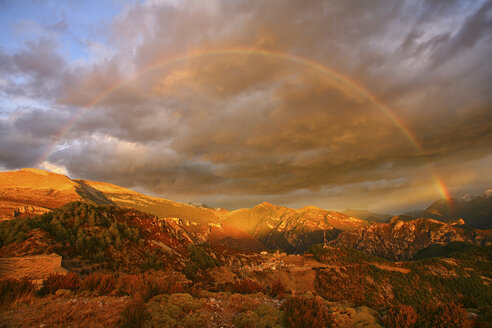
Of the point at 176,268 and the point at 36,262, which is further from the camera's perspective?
the point at 176,268

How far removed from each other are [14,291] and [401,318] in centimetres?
1577

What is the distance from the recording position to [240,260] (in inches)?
2269

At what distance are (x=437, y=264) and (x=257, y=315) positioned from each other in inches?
5584

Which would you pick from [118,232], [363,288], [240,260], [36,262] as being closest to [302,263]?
[363,288]

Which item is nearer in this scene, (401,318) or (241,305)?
(401,318)

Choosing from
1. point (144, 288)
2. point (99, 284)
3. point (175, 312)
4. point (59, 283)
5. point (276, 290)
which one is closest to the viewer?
point (175, 312)

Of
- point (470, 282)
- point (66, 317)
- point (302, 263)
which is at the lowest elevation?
point (470, 282)

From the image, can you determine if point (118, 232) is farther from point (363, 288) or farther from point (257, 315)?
point (363, 288)

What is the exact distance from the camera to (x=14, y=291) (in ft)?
31.4

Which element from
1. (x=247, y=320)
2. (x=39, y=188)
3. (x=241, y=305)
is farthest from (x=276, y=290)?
(x=39, y=188)

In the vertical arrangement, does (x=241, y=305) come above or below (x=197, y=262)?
above

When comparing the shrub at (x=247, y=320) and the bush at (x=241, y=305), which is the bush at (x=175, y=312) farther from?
the bush at (x=241, y=305)

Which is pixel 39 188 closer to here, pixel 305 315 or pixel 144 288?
pixel 144 288

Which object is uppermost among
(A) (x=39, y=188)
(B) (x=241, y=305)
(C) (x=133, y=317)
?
(A) (x=39, y=188)
